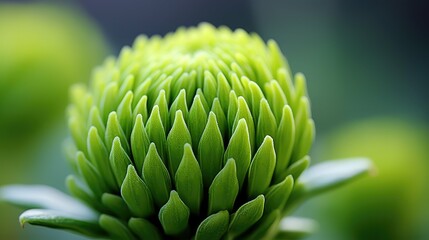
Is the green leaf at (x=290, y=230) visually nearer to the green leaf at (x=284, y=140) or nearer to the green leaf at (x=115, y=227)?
the green leaf at (x=284, y=140)

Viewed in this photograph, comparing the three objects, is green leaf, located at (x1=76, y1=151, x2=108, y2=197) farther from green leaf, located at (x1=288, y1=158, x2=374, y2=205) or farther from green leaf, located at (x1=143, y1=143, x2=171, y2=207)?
green leaf, located at (x1=288, y1=158, x2=374, y2=205)

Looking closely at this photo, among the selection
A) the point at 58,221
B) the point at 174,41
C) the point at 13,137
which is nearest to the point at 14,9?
the point at 13,137

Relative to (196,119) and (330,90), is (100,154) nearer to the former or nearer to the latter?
(196,119)

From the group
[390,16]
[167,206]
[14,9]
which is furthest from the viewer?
[390,16]

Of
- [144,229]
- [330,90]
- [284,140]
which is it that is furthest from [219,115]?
[330,90]

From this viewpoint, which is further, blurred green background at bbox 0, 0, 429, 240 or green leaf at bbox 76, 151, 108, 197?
blurred green background at bbox 0, 0, 429, 240

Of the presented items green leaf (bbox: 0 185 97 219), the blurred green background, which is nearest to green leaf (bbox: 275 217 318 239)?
green leaf (bbox: 0 185 97 219)

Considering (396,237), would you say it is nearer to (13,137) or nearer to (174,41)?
(174,41)
